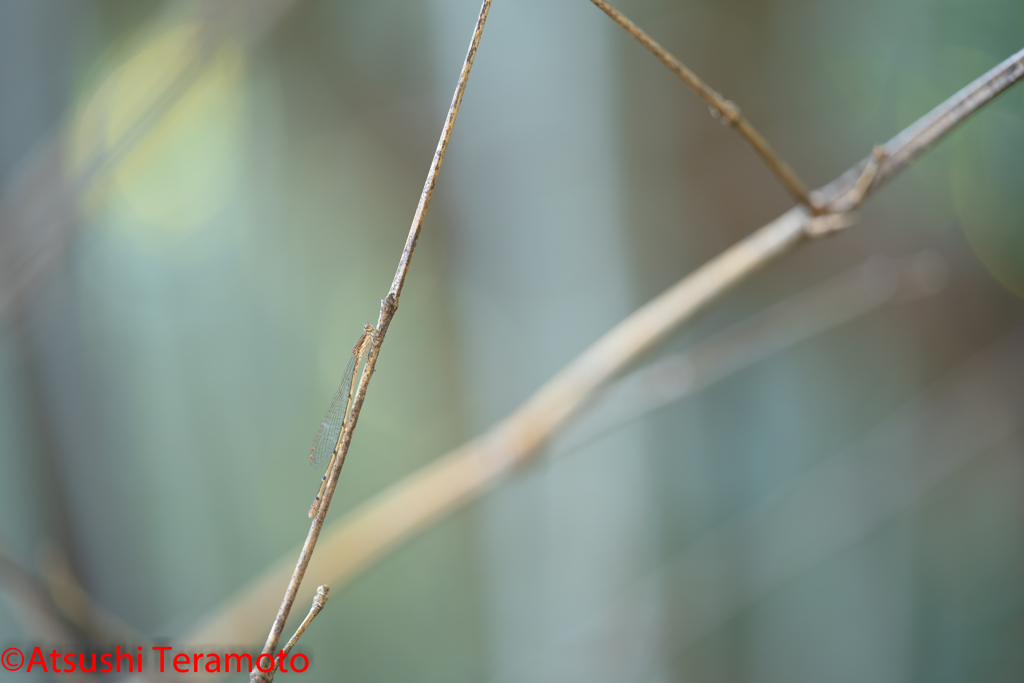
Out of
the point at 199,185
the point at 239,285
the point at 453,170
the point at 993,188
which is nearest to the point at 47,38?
the point at 199,185

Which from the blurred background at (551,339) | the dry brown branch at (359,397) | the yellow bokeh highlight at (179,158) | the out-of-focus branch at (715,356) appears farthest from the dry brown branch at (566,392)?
the yellow bokeh highlight at (179,158)

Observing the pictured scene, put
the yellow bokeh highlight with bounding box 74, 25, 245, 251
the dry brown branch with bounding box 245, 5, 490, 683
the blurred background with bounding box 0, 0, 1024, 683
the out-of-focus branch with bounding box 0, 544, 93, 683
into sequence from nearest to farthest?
the dry brown branch with bounding box 245, 5, 490, 683 → the out-of-focus branch with bounding box 0, 544, 93, 683 → the yellow bokeh highlight with bounding box 74, 25, 245, 251 → the blurred background with bounding box 0, 0, 1024, 683

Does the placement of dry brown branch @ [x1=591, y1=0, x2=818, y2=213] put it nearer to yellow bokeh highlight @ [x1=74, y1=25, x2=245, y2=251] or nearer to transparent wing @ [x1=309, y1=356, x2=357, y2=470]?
transparent wing @ [x1=309, y1=356, x2=357, y2=470]

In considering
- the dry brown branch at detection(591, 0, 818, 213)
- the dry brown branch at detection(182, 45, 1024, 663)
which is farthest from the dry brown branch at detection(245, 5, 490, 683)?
the dry brown branch at detection(182, 45, 1024, 663)

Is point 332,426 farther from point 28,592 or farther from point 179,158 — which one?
point 179,158

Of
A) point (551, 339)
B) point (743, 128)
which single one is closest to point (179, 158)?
point (551, 339)

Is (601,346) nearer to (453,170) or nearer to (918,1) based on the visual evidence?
(453,170)
